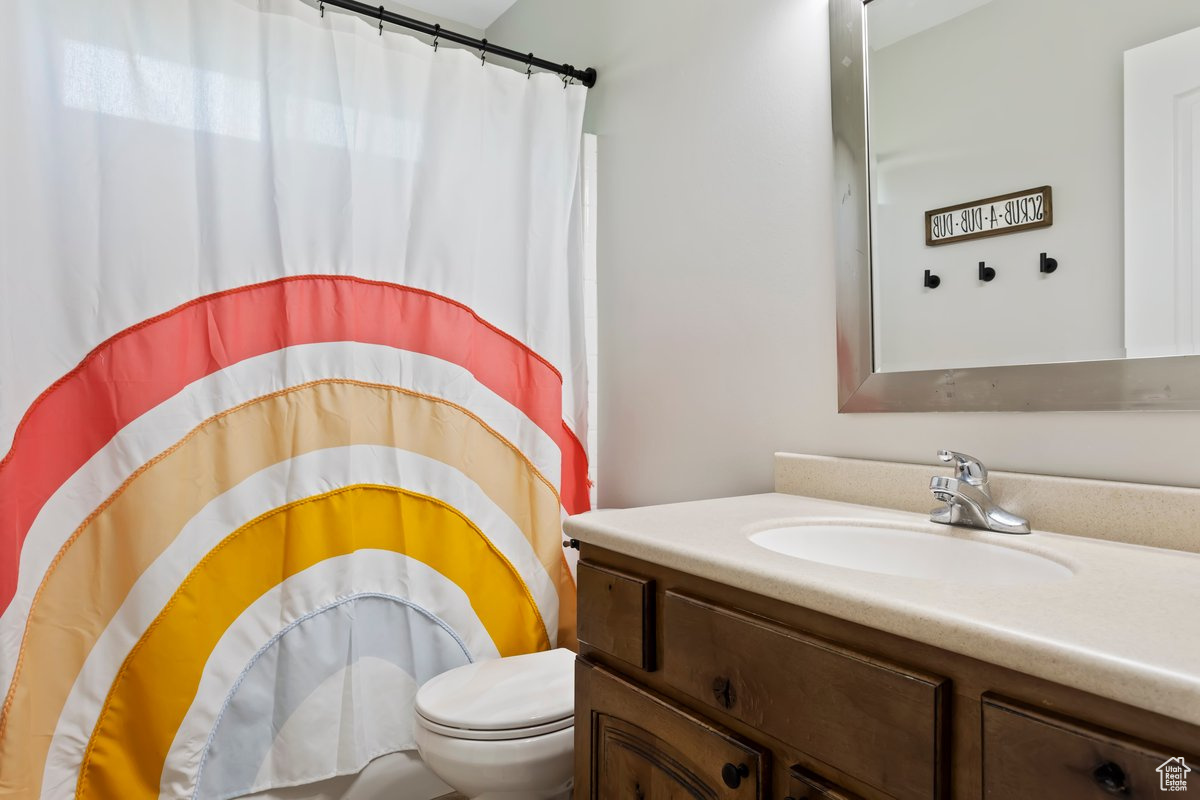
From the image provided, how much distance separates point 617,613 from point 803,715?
1.18ft

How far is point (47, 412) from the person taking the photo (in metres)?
1.39

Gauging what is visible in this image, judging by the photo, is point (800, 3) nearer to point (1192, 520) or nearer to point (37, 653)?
point (1192, 520)

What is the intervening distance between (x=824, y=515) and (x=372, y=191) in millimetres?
1275

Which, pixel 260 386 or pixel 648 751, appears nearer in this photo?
pixel 648 751

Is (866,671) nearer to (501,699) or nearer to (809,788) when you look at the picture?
(809,788)

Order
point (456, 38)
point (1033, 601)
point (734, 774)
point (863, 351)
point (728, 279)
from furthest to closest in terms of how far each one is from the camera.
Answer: point (456, 38)
point (728, 279)
point (863, 351)
point (734, 774)
point (1033, 601)

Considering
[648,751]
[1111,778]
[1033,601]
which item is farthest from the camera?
[648,751]

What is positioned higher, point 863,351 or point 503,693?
point 863,351


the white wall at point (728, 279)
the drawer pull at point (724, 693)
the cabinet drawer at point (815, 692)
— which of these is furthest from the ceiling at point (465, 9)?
the drawer pull at point (724, 693)

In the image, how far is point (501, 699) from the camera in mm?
1508

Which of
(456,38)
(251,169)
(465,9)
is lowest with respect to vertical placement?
(251,169)

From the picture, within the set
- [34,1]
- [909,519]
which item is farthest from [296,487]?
[909,519]

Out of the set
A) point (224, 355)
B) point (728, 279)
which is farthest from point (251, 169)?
point (728, 279)

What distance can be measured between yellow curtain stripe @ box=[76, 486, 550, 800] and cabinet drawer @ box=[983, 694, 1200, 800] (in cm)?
138
